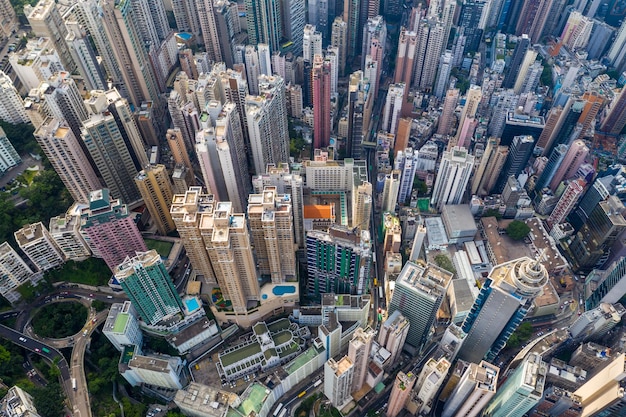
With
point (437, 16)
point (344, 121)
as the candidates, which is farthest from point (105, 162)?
point (437, 16)

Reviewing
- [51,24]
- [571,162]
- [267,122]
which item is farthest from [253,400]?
[51,24]

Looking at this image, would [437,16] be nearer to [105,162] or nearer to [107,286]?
[105,162]

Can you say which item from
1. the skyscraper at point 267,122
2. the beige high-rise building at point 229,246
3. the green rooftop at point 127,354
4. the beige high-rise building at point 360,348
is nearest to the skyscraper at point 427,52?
the skyscraper at point 267,122

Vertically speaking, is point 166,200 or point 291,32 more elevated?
point 291,32

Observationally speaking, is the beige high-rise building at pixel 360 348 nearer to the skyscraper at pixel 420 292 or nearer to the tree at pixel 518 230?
the skyscraper at pixel 420 292

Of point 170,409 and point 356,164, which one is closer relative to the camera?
point 170,409

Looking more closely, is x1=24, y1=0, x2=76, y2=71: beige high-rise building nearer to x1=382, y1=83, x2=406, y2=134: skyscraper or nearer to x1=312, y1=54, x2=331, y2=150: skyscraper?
x1=312, y1=54, x2=331, y2=150: skyscraper

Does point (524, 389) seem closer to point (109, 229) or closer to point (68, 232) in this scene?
point (109, 229)

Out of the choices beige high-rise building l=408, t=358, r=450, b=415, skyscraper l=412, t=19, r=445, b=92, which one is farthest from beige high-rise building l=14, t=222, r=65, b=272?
skyscraper l=412, t=19, r=445, b=92
